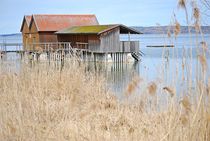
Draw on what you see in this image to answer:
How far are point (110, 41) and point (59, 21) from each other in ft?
34.2

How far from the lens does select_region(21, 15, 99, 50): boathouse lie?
48.2m

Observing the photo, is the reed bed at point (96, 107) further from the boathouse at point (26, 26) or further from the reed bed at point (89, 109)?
the boathouse at point (26, 26)

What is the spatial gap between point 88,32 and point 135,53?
8510mm

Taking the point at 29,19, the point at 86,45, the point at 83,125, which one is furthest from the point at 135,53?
the point at 83,125

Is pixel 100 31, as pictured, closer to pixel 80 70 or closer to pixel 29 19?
pixel 29 19

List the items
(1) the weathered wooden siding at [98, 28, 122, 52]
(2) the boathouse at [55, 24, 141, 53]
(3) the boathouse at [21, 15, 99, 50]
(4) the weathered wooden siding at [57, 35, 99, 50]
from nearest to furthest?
(2) the boathouse at [55, 24, 141, 53] < (1) the weathered wooden siding at [98, 28, 122, 52] < (4) the weathered wooden siding at [57, 35, 99, 50] < (3) the boathouse at [21, 15, 99, 50]

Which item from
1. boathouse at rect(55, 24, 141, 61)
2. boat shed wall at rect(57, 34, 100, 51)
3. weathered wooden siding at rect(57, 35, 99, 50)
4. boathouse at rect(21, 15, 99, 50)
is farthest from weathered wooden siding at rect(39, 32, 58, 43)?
boathouse at rect(55, 24, 141, 61)

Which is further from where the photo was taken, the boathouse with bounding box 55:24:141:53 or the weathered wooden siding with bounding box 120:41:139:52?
the weathered wooden siding with bounding box 120:41:139:52

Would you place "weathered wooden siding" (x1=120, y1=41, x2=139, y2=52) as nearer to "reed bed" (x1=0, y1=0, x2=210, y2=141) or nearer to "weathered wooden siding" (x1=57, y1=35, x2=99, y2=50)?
"weathered wooden siding" (x1=57, y1=35, x2=99, y2=50)

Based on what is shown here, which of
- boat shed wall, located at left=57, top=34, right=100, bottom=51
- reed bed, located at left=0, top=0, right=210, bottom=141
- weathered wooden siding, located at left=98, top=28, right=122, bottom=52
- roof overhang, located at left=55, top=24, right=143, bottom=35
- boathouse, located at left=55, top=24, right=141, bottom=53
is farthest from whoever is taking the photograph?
boat shed wall, located at left=57, top=34, right=100, bottom=51

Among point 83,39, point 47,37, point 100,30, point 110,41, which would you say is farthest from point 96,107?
point 47,37

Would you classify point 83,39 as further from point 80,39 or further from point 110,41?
point 110,41

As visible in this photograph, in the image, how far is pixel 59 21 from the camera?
165 feet

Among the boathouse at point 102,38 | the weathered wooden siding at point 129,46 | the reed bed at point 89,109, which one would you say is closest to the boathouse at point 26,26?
the boathouse at point 102,38
